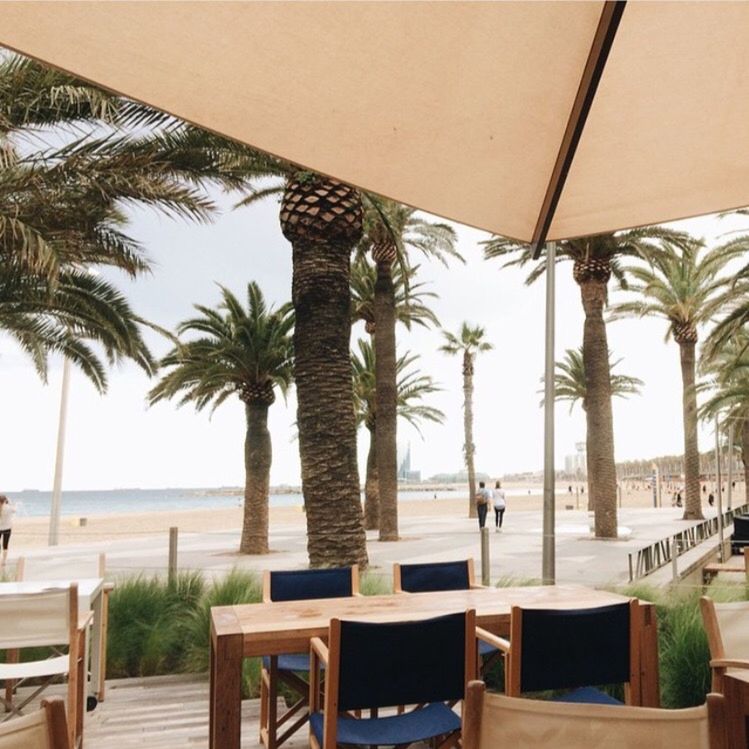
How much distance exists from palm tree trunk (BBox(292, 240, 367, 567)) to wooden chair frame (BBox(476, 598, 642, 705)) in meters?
5.39

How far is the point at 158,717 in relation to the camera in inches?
182

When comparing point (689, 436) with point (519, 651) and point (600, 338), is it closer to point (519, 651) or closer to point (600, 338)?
point (600, 338)

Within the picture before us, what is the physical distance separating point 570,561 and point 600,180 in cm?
1311

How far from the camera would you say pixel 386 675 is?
2.82 meters

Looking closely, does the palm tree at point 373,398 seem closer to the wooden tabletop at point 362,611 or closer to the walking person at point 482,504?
the walking person at point 482,504

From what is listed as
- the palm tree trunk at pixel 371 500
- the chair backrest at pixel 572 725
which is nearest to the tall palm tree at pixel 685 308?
the palm tree trunk at pixel 371 500

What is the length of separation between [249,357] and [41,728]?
18.0 m

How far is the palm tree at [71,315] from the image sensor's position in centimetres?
1151

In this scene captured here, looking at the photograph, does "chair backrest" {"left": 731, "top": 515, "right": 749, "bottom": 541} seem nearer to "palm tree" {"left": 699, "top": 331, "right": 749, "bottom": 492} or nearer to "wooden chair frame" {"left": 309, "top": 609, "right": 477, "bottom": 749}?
"palm tree" {"left": 699, "top": 331, "right": 749, "bottom": 492}

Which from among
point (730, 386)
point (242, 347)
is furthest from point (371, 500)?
point (730, 386)

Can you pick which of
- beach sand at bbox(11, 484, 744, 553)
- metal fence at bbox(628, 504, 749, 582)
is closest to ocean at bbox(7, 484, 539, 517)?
beach sand at bbox(11, 484, 744, 553)

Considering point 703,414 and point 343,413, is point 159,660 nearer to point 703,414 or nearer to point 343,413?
point 343,413

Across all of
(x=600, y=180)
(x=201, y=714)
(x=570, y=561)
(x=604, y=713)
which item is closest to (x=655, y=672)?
(x=604, y=713)

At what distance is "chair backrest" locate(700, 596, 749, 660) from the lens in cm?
313
